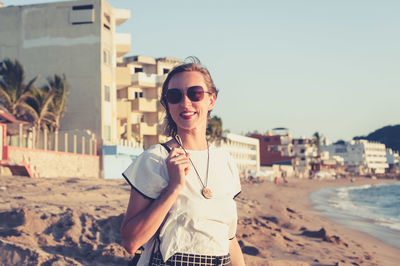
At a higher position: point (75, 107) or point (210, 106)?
point (75, 107)

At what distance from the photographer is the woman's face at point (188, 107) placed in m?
2.27

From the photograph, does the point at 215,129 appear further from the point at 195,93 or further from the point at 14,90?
the point at 195,93

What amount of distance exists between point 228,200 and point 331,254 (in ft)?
24.9

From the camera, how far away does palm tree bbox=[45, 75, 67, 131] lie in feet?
97.7

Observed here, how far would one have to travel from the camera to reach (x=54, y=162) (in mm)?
24594

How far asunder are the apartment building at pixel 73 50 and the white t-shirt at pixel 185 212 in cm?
3063

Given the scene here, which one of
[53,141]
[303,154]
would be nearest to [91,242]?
[53,141]

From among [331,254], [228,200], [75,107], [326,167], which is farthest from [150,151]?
[326,167]

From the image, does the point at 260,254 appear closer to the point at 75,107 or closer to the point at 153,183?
the point at 153,183

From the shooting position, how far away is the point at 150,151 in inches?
81.6

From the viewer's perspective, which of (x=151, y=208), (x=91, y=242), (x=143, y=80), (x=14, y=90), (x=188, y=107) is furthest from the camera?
(x=143, y=80)

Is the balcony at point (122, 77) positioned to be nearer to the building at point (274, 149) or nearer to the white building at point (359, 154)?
the building at point (274, 149)

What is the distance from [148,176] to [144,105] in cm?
4053

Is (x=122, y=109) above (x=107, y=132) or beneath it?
above
